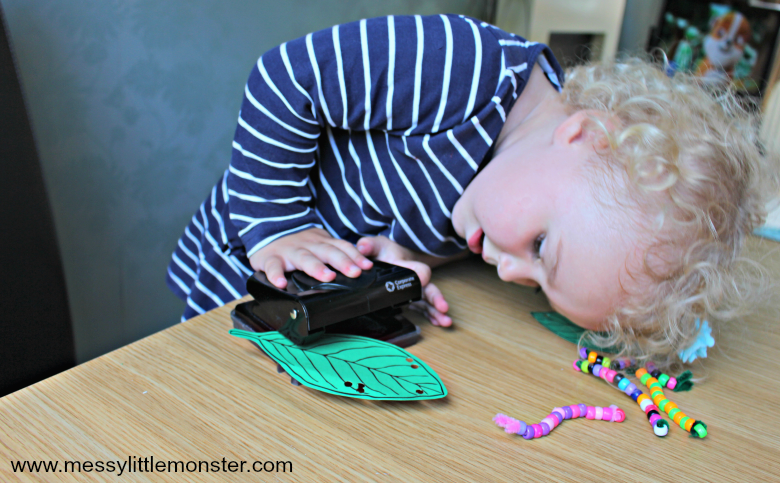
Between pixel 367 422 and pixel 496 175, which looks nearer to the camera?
pixel 367 422

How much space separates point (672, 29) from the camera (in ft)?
6.41

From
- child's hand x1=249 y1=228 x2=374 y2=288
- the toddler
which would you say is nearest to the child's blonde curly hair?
the toddler

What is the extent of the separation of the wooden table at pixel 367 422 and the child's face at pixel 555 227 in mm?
71

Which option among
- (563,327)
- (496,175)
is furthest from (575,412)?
(496,175)

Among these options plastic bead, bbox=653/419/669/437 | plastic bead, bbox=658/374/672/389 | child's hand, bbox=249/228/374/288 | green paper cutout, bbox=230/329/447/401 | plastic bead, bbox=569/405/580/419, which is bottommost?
plastic bead, bbox=658/374/672/389

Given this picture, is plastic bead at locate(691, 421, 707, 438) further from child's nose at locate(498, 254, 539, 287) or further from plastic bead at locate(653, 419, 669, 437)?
child's nose at locate(498, 254, 539, 287)

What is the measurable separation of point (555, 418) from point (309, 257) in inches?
11.2

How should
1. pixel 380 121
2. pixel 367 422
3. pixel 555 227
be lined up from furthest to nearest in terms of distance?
pixel 380 121
pixel 555 227
pixel 367 422

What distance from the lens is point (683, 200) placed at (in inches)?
18.2

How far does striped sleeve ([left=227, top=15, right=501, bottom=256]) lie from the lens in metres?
0.60

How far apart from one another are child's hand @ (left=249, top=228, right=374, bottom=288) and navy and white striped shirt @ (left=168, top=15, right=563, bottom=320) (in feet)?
→ 0.08

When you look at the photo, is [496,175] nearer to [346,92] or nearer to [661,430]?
[346,92]

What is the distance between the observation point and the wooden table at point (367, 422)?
347mm

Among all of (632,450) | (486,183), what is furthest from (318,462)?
(486,183)
